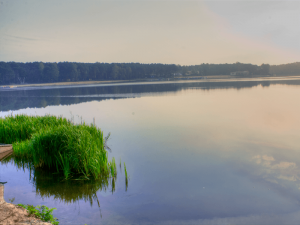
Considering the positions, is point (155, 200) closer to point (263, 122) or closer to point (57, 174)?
point (57, 174)

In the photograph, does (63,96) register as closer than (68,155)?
No

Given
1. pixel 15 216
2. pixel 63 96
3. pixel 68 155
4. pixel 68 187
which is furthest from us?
pixel 63 96

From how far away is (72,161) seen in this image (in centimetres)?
741

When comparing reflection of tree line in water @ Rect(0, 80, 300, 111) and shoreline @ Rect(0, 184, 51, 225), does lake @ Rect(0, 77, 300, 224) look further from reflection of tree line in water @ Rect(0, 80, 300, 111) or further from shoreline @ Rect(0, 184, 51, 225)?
reflection of tree line in water @ Rect(0, 80, 300, 111)

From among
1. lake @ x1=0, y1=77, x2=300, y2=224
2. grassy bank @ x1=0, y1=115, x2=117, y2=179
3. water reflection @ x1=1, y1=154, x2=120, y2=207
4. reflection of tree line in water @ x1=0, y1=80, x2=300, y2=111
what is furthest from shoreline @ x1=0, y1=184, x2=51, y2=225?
reflection of tree line in water @ x1=0, y1=80, x2=300, y2=111

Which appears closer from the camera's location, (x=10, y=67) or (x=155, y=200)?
Answer: (x=155, y=200)

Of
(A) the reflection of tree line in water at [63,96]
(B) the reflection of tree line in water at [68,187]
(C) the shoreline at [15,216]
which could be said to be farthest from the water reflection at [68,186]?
(A) the reflection of tree line in water at [63,96]

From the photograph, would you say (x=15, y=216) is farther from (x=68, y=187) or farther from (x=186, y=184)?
(x=186, y=184)

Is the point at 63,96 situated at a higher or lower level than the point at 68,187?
higher

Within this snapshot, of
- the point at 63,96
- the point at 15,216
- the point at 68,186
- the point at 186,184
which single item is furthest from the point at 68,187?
the point at 63,96

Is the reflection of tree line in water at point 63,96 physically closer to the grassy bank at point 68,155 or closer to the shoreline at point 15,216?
the grassy bank at point 68,155

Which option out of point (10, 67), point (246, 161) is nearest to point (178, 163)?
point (246, 161)

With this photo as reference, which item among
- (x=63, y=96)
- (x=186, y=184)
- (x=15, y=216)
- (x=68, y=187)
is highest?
(x=63, y=96)

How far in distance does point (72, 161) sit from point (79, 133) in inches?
41.1
